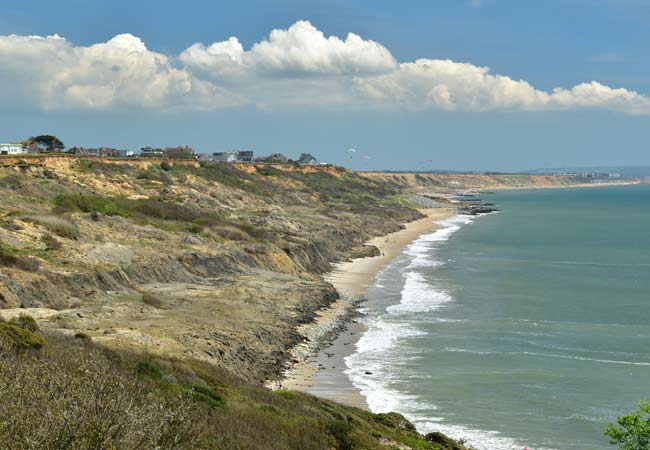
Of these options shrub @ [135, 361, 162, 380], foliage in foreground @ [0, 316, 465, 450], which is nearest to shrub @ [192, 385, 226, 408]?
foliage in foreground @ [0, 316, 465, 450]

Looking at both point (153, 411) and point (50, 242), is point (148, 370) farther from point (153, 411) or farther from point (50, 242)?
point (50, 242)

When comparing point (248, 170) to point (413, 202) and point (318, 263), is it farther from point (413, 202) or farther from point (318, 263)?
point (318, 263)

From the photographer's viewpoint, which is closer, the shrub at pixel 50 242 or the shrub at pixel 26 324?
the shrub at pixel 26 324

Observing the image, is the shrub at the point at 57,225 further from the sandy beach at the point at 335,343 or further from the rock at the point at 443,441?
the rock at the point at 443,441

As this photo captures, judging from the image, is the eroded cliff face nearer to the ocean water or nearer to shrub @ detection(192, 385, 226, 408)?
the ocean water

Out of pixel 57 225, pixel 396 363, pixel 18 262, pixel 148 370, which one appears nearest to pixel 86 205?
pixel 57 225

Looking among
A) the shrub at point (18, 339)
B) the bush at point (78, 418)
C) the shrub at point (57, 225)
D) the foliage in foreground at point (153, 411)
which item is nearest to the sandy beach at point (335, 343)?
the foliage in foreground at point (153, 411)

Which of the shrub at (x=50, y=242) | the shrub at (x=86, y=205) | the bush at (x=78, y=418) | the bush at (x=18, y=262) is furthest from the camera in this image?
the shrub at (x=86, y=205)
